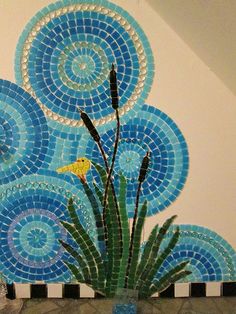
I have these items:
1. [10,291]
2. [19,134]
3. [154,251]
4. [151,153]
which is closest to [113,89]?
[151,153]

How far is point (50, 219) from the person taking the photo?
1449mm

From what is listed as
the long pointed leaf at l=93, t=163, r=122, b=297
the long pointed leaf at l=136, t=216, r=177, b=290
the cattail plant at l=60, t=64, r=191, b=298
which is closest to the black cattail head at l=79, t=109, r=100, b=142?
the cattail plant at l=60, t=64, r=191, b=298

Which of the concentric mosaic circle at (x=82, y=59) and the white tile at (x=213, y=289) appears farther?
the white tile at (x=213, y=289)

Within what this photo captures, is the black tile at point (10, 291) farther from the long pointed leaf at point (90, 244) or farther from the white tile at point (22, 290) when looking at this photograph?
the long pointed leaf at point (90, 244)

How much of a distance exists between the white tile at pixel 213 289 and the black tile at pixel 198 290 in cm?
2

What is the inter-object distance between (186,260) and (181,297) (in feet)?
0.48

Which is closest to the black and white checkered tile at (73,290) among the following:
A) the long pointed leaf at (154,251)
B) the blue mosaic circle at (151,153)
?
the long pointed leaf at (154,251)

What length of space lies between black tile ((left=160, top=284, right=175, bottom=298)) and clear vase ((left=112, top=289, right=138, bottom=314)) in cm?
14

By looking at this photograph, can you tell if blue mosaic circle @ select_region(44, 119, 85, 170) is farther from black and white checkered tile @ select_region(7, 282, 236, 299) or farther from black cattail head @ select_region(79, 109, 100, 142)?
black and white checkered tile @ select_region(7, 282, 236, 299)

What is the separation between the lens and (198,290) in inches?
58.8

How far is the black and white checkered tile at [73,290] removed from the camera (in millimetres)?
1472

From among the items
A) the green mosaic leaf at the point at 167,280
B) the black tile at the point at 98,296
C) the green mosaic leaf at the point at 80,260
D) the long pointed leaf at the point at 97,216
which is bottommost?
the black tile at the point at 98,296

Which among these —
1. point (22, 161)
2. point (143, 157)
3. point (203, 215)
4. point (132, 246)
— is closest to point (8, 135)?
point (22, 161)

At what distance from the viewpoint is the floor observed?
141 centimetres
